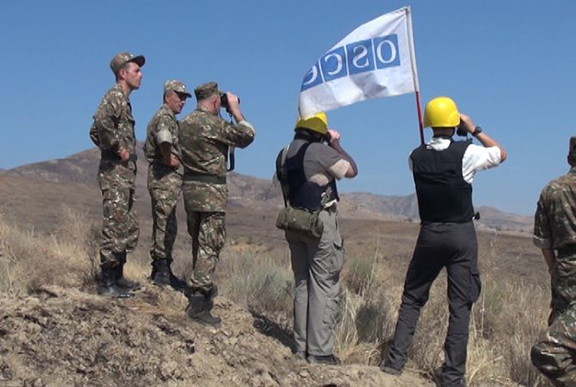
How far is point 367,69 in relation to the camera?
6.75m

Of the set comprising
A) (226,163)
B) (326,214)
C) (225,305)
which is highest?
(226,163)

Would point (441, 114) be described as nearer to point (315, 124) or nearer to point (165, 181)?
point (315, 124)

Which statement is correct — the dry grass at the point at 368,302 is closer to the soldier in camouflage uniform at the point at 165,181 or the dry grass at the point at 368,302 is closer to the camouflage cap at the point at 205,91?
the soldier in camouflage uniform at the point at 165,181

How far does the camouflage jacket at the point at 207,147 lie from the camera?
683 cm

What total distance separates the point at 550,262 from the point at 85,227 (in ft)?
31.6

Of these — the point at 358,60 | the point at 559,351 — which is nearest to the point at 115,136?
the point at 358,60

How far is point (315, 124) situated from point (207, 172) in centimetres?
111

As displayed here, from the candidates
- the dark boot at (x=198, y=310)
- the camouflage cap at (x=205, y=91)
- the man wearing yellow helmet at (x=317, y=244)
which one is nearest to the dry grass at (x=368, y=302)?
the man wearing yellow helmet at (x=317, y=244)

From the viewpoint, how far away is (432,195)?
6.14 metres

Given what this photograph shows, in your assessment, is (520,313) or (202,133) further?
(520,313)

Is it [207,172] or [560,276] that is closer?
[560,276]

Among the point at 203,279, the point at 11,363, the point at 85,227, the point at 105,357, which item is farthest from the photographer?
the point at 85,227

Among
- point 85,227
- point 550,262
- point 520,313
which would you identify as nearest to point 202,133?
point 550,262

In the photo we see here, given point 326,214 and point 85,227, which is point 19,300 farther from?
point 85,227
